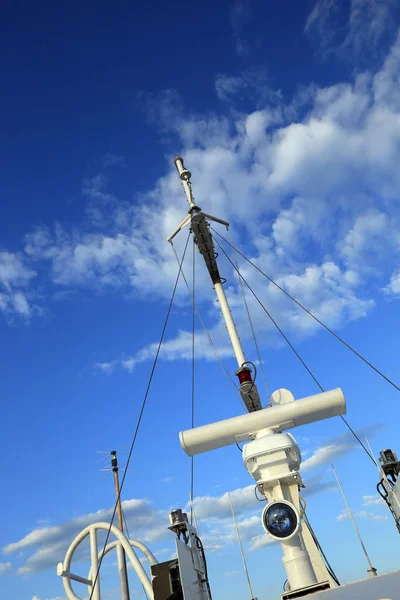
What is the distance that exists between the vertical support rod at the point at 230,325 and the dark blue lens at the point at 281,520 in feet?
13.9

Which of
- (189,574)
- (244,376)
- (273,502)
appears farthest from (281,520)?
(244,376)

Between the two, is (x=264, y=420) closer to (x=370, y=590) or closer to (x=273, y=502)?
(x=273, y=502)

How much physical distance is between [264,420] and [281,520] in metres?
2.02

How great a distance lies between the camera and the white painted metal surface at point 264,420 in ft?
30.5

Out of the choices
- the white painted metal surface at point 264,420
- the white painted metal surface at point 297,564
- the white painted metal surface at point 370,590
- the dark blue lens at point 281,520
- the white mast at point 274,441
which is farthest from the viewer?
the white painted metal surface at point 264,420

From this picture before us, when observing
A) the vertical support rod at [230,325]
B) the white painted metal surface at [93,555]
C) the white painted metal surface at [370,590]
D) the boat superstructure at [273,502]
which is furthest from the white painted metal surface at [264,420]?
the white painted metal surface at [93,555]

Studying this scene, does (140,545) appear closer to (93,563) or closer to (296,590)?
(93,563)

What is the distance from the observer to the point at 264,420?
941cm

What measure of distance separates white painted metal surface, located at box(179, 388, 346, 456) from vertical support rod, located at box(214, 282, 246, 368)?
2.50 metres

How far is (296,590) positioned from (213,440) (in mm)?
3108

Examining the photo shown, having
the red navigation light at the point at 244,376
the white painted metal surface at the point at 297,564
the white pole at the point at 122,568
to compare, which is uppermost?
the red navigation light at the point at 244,376

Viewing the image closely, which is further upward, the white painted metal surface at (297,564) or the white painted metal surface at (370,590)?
the white painted metal surface at (297,564)

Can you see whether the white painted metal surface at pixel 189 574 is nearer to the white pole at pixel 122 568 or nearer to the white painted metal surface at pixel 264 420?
the white painted metal surface at pixel 264 420

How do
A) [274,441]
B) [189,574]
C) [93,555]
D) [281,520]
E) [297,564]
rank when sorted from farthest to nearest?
1. [93,555]
2. [274,441]
3. [189,574]
4. [281,520]
5. [297,564]
